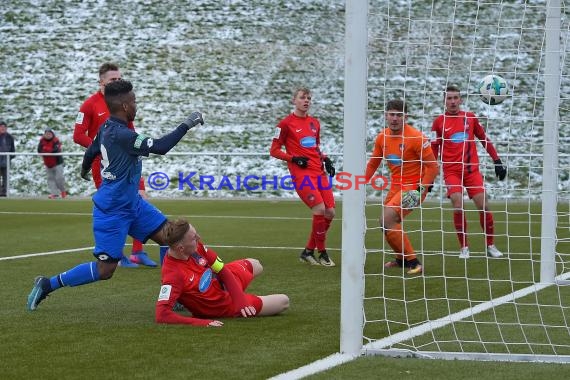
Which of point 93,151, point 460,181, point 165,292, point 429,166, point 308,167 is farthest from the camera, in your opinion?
point 460,181

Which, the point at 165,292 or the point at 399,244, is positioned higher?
the point at 165,292

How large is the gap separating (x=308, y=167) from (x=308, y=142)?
30cm

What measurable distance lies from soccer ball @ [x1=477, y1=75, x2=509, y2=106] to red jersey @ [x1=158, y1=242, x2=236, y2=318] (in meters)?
3.95

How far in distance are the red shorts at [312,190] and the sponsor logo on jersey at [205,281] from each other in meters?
4.47

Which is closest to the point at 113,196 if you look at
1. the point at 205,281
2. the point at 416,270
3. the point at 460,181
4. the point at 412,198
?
the point at 205,281

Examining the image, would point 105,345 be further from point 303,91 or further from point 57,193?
point 57,193

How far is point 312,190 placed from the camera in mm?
11578

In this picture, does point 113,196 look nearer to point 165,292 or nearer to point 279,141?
point 165,292

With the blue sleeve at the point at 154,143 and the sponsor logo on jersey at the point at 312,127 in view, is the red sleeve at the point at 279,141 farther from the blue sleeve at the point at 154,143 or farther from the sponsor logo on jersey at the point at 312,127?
the blue sleeve at the point at 154,143

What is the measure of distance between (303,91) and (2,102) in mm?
29898

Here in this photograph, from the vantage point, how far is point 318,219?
11555 mm

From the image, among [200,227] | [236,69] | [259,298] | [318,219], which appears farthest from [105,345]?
[236,69]

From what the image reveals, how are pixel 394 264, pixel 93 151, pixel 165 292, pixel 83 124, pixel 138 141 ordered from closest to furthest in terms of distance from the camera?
1. pixel 165 292
2. pixel 138 141
3. pixel 93 151
4. pixel 83 124
5. pixel 394 264

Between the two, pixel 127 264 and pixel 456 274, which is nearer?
pixel 456 274
